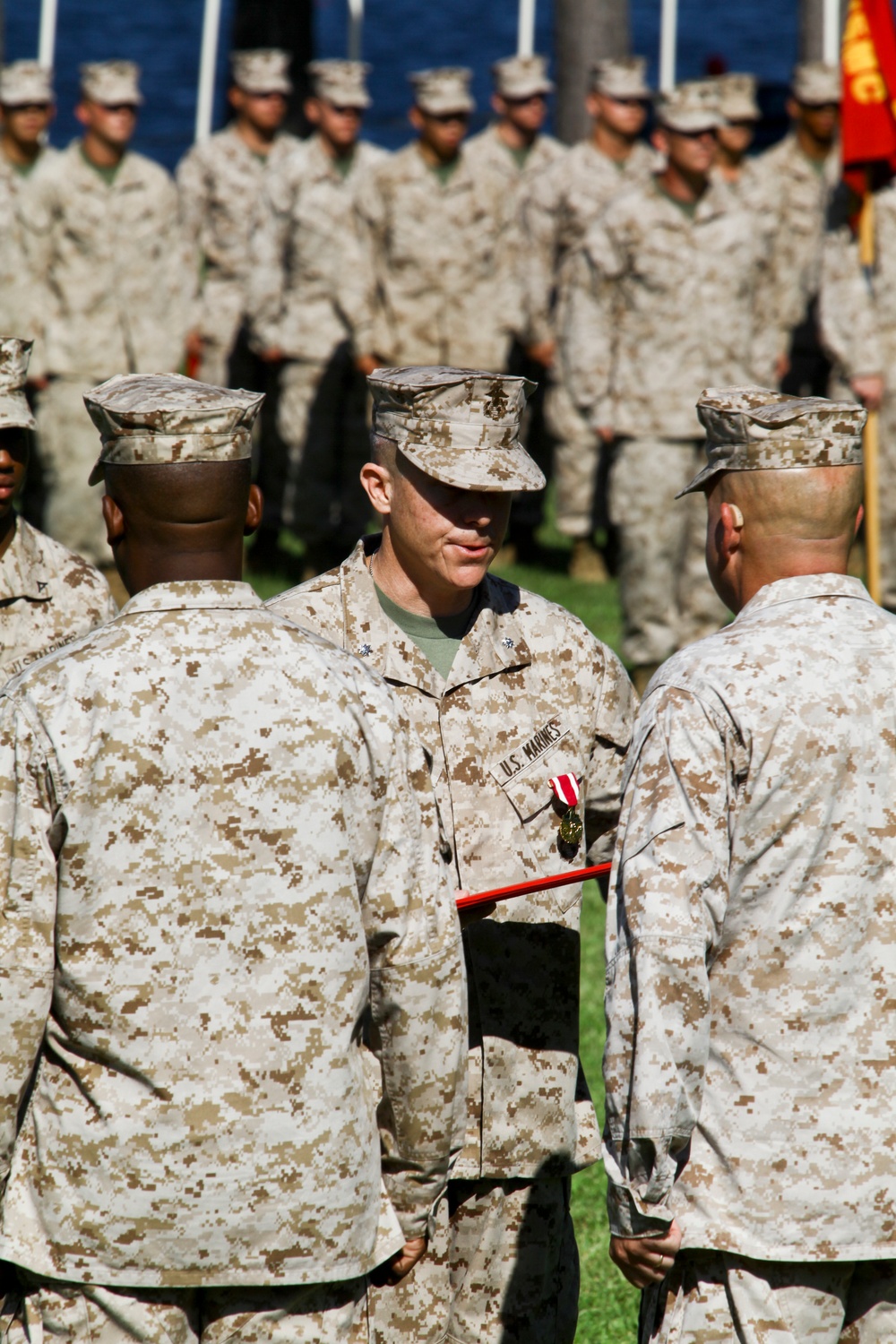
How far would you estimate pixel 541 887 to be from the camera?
11.5 ft

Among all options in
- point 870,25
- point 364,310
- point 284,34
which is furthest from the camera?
point 284,34

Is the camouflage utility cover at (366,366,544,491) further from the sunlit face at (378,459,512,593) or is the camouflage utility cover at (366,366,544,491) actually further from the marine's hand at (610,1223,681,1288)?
the marine's hand at (610,1223,681,1288)

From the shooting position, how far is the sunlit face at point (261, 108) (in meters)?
13.1

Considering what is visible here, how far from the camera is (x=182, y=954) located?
104 inches

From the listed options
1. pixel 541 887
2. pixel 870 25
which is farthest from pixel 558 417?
pixel 541 887

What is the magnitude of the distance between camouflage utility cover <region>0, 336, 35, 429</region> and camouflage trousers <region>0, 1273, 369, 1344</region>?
6.90 ft

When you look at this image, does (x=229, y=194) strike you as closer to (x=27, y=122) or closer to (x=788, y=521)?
(x=27, y=122)

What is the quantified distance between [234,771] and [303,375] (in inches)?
365

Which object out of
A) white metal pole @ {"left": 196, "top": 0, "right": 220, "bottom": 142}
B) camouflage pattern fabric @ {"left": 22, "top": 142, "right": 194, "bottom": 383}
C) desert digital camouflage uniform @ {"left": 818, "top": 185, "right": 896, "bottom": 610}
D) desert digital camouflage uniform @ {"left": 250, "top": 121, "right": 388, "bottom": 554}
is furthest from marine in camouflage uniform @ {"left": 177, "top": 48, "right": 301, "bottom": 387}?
desert digital camouflage uniform @ {"left": 818, "top": 185, "right": 896, "bottom": 610}

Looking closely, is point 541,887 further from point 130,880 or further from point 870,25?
point 870,25

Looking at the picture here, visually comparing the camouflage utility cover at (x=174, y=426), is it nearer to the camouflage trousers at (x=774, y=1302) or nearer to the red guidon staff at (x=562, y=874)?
the red guidon staff at (x=562, y=874)

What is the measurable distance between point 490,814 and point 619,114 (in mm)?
9690

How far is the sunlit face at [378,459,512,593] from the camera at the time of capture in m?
3.56

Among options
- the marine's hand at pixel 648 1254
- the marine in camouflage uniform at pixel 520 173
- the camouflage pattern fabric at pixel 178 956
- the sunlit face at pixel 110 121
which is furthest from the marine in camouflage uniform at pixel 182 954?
the marine in camouflage uniform at pixel 520 173
